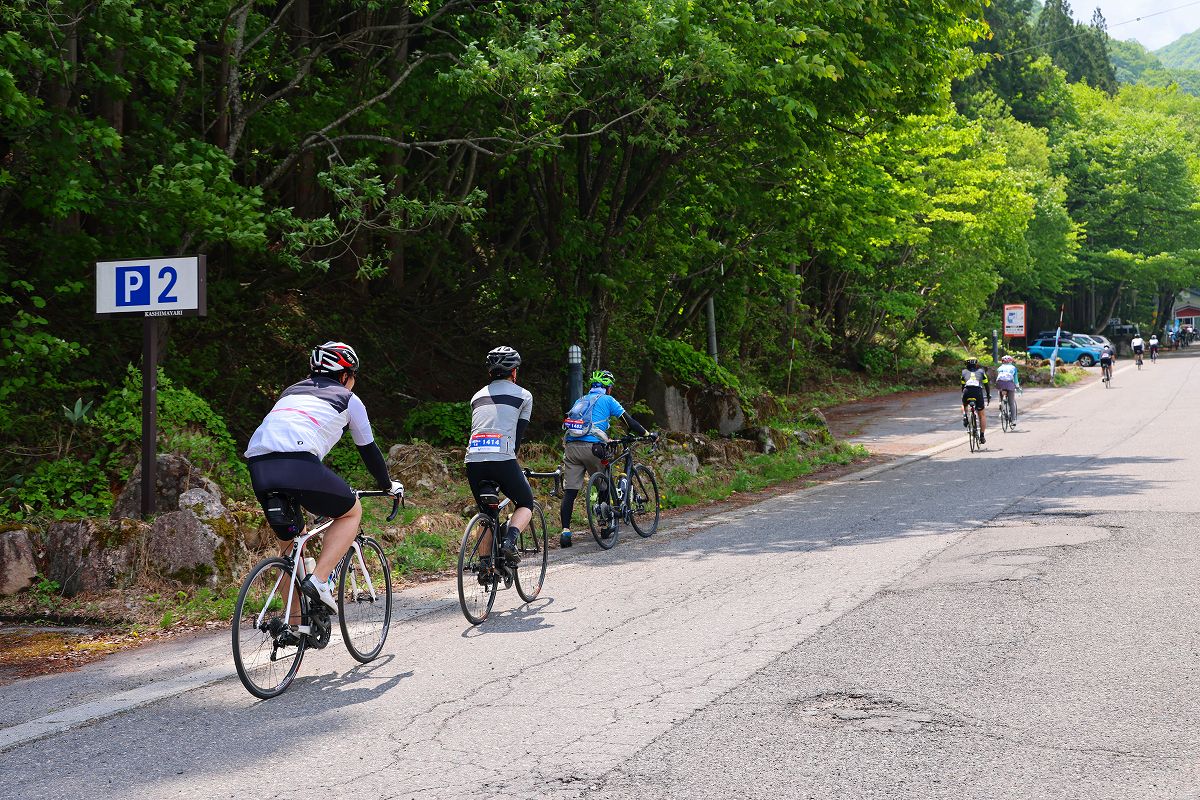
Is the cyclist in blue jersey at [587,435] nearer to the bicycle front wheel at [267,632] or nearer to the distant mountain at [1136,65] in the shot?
the bicycle front wheel at [267,632]

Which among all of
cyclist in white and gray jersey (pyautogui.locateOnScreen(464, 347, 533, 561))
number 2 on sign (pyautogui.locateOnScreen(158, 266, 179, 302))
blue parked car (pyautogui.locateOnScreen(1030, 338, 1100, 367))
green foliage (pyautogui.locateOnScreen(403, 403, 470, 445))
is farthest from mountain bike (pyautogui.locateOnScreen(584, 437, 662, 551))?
blue parked car (pyautogui.locateOnScreen(1030, 338, 1100, 367))

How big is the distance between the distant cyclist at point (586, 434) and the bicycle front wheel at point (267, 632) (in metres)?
5.25

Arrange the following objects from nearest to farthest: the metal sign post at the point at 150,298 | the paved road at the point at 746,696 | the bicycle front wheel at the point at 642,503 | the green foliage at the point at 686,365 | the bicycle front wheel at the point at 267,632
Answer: the paved road at the point at 746,696, the bicycle front wheel at the point at 267,632, the metal sign post at the point at 150,298, the bicycle front wheel at the point at 642,503, the green foliage at the point at 686,365

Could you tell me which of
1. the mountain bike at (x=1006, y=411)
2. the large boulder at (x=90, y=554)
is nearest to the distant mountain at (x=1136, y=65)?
the mountain bike at (x=1006, y=411)

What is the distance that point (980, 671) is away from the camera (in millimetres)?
6250

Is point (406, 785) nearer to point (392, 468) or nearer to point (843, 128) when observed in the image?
point (392, 468)

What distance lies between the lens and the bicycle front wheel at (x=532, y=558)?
8.91m

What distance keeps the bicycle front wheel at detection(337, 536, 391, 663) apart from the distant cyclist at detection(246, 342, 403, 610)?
0.14 m

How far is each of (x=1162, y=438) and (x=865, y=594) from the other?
56.4 ft

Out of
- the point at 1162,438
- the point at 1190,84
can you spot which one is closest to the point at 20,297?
the point at 1162,438

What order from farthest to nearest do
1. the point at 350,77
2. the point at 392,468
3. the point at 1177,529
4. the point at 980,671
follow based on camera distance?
the point at 350,77, the point at 392,468, the point at 1177,529, the point at 980,671

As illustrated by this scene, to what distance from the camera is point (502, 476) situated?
337 inches

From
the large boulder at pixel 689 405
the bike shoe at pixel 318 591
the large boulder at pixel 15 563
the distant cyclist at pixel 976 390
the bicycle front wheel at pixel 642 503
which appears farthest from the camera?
the distant cyclist at pixel 976 390

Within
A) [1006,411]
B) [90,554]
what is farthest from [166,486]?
[1006,411]
